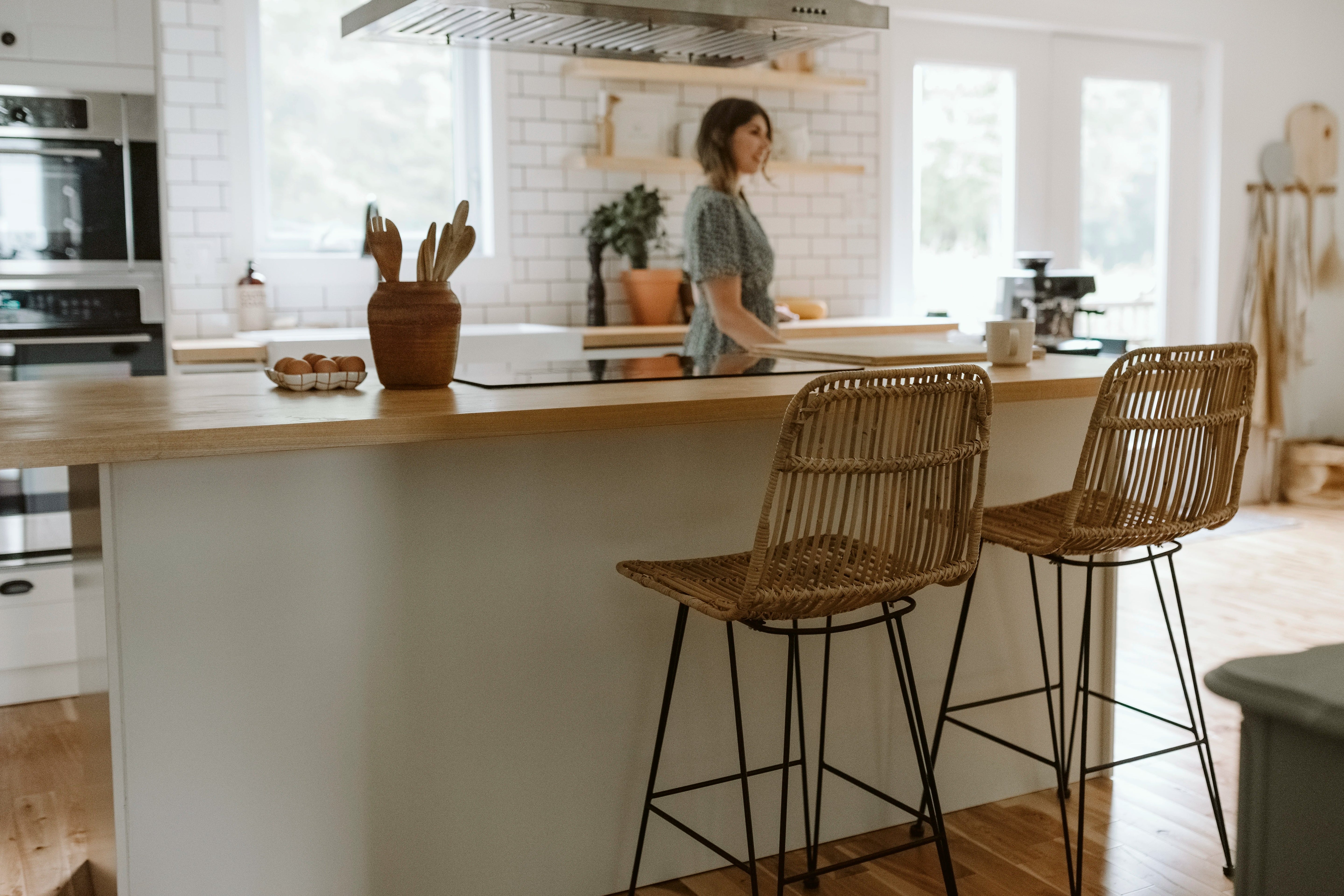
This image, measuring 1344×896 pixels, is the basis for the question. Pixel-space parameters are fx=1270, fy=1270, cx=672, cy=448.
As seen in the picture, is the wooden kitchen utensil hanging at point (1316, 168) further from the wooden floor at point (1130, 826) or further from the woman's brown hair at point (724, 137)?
the woman's brown hair at point (724, 137)

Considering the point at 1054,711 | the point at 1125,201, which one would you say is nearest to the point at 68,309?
the point at 1054,711

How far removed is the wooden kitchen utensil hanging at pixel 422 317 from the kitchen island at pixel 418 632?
71 mm

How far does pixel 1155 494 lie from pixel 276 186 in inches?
139

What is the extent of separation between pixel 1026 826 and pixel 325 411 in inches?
75.0

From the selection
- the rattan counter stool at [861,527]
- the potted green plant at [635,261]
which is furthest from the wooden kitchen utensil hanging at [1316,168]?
the rattan counter stool at [861,527]

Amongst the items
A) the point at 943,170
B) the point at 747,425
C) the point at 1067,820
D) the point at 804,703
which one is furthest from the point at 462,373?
the point at 943,170

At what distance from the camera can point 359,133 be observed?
4953 mm

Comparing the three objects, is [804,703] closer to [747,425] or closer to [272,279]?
[747,425]

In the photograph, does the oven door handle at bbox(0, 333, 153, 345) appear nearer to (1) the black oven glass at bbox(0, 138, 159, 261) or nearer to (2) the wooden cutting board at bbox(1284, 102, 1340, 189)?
(1) the black oven glass at bbox(0, 138, 159, 261)

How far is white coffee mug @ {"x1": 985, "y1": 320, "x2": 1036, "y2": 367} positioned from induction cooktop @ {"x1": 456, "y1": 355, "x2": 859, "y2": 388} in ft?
1.21

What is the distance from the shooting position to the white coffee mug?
3039mm

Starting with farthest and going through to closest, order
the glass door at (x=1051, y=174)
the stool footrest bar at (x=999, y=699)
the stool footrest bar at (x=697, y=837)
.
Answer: the glass door at (x=1051, y=174), the stool footrest bar at (x=999, y=699), the stool footrest bar at (x=697, y=837)

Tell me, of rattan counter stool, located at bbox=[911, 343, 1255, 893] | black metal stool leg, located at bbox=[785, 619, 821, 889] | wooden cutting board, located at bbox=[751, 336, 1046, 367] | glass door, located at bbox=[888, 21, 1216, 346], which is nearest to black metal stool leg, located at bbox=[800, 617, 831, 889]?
black metal stool leg, located at bbox=[785, 619, 821, 889]

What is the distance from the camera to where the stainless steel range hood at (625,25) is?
2977 millimetres
